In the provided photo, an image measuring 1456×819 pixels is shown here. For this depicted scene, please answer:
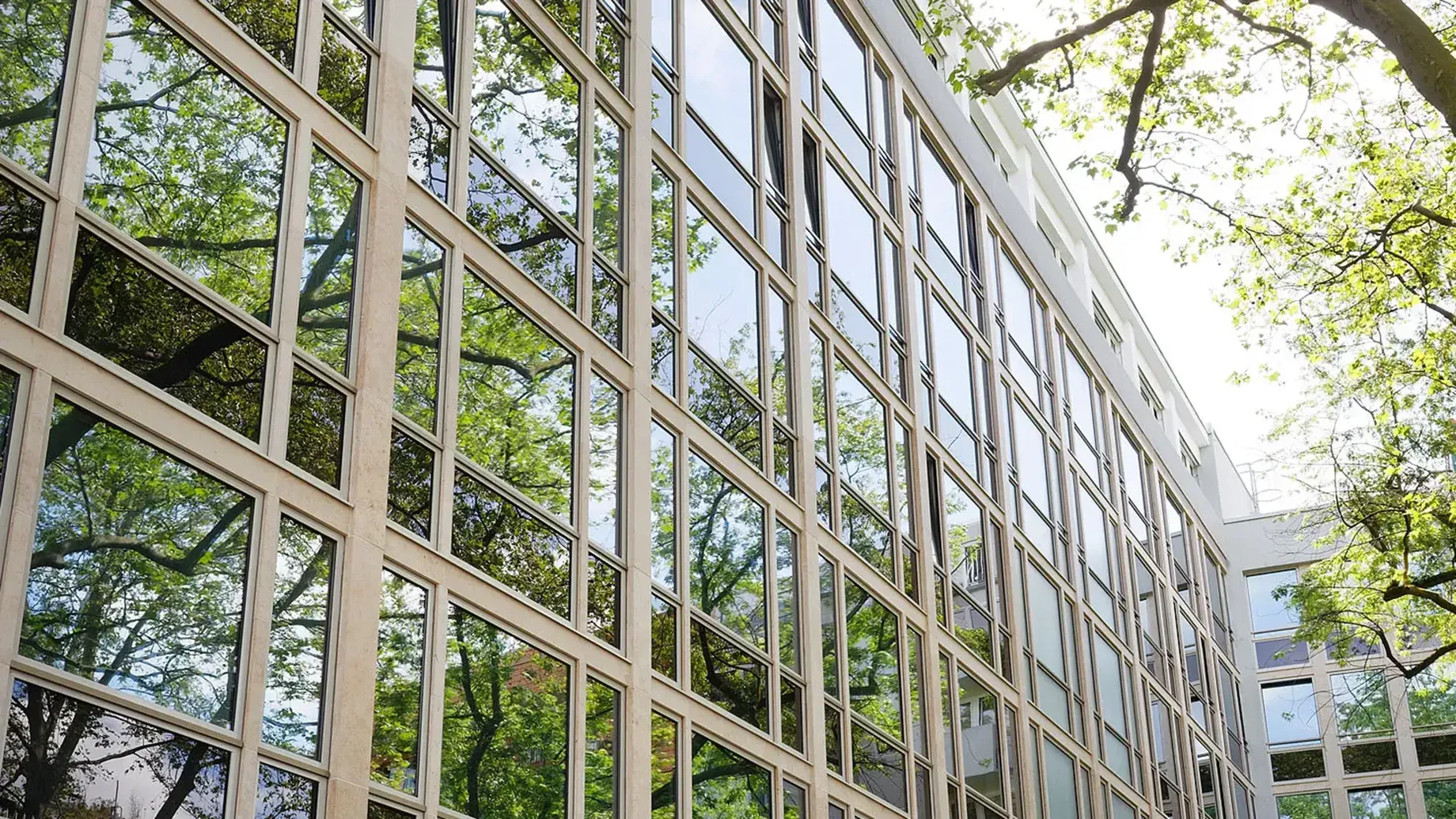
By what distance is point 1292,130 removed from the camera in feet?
69.8

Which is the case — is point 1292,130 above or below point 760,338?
above

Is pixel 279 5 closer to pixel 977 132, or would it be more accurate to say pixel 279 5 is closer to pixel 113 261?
pixel 113 261

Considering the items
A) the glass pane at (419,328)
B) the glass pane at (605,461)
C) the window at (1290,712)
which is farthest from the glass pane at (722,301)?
the window at (1290,712)

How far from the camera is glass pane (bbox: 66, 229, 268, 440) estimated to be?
11328 millimetres

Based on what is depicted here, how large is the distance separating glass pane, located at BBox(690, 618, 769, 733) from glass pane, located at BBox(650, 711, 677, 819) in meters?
0.79

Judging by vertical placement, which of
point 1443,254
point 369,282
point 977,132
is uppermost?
point 977,132

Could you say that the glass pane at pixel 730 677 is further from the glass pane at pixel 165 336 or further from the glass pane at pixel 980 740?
the glass pane at pixel 165 336

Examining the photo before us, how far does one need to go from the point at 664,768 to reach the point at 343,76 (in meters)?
7.34

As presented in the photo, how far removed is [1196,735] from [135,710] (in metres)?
32.6

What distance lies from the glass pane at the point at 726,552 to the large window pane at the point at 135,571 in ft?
23.7

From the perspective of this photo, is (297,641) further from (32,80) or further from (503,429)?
(32,80)

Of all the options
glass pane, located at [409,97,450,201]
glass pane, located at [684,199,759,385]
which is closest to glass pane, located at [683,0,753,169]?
glass pane, located at [684,199,759,385]

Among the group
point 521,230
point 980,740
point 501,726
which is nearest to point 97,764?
point 501,726

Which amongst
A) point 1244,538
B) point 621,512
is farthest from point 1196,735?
point 621,512
